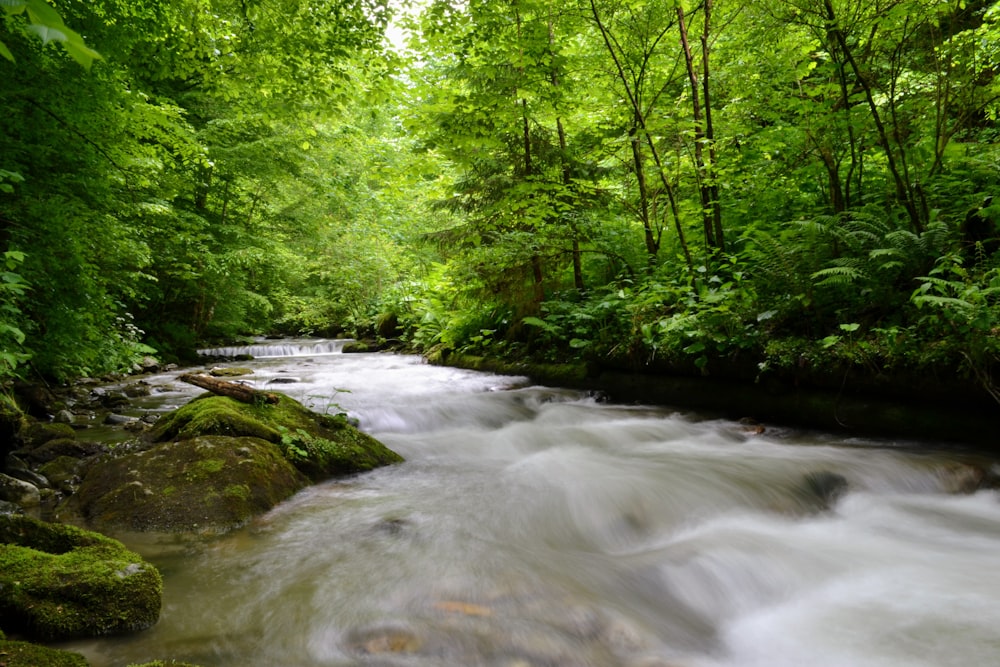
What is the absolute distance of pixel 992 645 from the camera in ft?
7.30

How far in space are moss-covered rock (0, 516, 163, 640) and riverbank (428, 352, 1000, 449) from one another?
5.51 m

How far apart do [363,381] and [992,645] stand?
8628 millimetres

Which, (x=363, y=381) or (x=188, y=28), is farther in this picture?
(x=363, y=381)

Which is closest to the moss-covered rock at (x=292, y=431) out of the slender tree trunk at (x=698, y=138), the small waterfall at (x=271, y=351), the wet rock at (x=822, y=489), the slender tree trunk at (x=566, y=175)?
the wet rock at (x=822, y=489)

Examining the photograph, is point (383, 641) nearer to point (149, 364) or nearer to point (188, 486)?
point (188, 486)

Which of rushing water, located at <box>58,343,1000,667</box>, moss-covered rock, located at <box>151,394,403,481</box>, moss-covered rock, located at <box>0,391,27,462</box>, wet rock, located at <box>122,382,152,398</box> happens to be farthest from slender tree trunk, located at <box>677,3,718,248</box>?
wet rock, located at <box>122,382,152,398</box>

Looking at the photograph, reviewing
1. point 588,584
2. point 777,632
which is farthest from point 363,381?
point 777,632

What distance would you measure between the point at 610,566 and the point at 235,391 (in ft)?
11.8

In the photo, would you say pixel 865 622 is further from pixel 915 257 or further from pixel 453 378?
pixel 453 378

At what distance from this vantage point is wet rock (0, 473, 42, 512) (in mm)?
3439

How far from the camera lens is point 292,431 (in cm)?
444

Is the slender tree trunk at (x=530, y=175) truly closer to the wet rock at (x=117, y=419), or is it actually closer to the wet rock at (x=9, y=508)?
the wet rock at (x=117, y=419)

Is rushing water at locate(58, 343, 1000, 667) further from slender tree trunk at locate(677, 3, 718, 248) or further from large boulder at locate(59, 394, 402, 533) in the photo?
slender tree trunk at locate(677, 3, 718, 248)

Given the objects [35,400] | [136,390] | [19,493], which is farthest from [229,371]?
[19,493]
